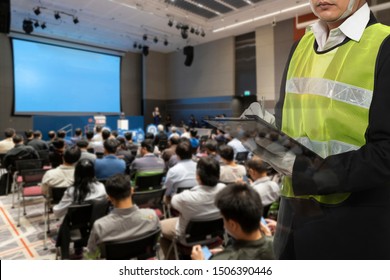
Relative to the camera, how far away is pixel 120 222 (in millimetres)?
1639

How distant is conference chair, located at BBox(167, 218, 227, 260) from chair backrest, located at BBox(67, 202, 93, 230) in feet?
2.68

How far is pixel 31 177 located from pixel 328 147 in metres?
3.78

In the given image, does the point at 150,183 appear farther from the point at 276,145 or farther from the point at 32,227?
the point at 276,145

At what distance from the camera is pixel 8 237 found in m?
1.00

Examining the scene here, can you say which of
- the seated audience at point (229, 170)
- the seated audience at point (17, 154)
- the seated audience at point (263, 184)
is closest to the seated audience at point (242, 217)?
the seated audience at point (263, 184)

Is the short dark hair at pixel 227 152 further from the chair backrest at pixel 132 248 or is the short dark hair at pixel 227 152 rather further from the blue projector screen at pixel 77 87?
the blue projector screen at pixel 77 87

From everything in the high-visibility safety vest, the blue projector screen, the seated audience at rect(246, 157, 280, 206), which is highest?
the blue projector screen

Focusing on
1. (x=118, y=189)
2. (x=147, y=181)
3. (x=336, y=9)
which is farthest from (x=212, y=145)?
(x=336, y=9)

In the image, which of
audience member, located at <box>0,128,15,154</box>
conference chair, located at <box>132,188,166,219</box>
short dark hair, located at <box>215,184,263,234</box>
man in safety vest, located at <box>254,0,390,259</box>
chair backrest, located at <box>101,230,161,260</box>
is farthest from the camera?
audience member, located at <box>0,128,15,154</box>

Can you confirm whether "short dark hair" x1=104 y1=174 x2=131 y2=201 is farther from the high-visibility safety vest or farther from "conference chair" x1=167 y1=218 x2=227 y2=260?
the high-visibility safety vest

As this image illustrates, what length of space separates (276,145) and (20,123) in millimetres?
9397

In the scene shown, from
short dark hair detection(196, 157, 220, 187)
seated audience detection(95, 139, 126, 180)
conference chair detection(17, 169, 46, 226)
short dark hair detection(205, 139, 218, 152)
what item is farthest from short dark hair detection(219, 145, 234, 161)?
conference chair detection(17, 169, 46, 226)

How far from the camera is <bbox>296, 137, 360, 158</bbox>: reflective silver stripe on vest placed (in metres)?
0.45

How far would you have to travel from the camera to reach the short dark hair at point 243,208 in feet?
3.74
